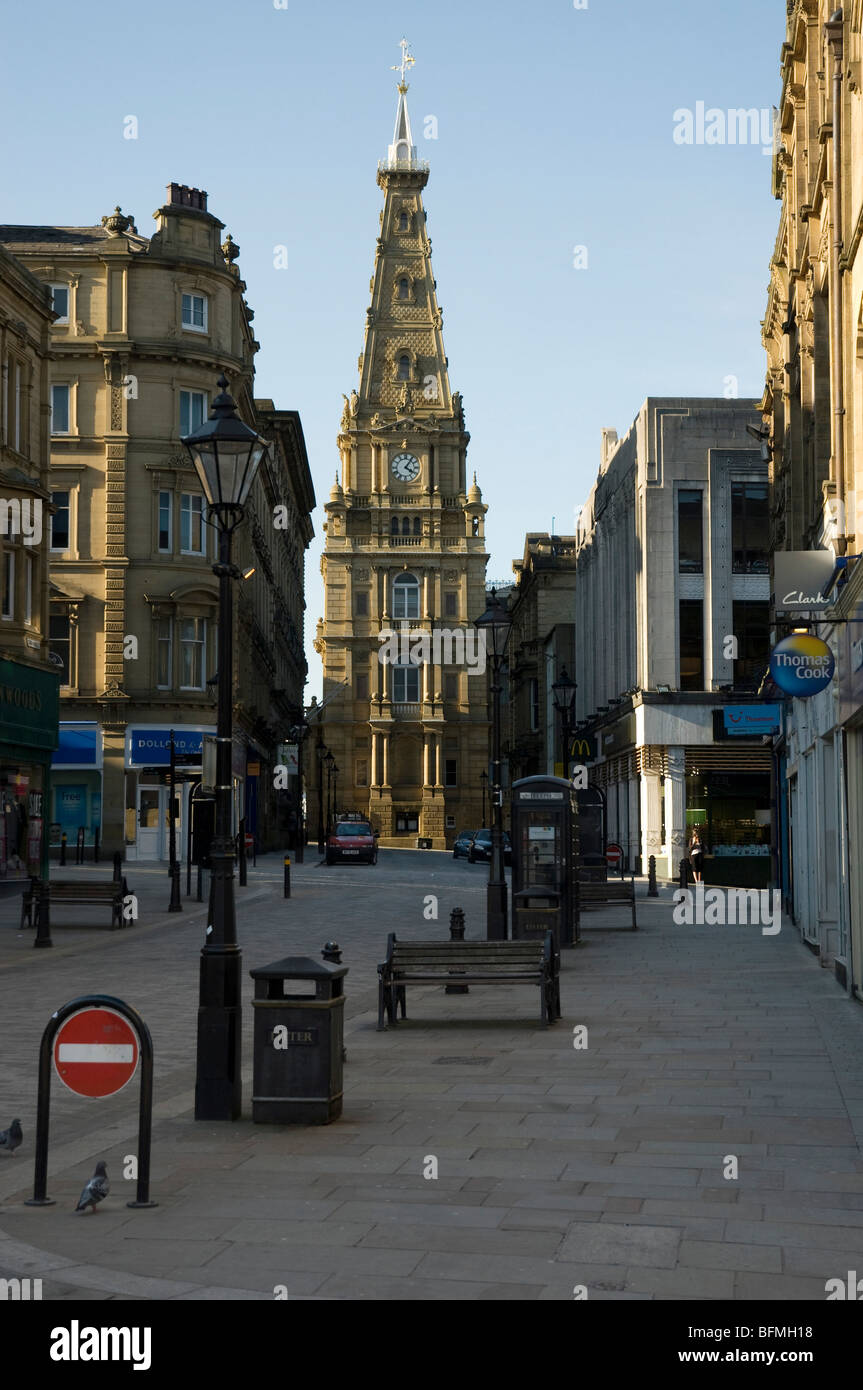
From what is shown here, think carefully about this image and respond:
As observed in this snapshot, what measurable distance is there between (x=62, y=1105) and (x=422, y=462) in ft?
352

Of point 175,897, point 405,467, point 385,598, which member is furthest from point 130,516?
point 405,467

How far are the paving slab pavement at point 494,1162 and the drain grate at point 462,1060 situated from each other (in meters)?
0.03

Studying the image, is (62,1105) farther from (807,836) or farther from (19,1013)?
(807,836)

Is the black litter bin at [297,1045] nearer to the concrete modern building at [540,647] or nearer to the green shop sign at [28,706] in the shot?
the green shop sign at [28,706]

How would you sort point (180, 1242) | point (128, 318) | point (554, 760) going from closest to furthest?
point (180, 1242) → point (128, 318) → point (554, 760)

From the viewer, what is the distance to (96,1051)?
8680mm

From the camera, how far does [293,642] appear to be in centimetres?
9806

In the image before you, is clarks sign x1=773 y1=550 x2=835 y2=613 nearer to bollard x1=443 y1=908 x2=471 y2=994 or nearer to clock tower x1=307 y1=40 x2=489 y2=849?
bollard x1=443 y1=908 x2=471 y2=994

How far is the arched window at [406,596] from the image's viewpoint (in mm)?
116500

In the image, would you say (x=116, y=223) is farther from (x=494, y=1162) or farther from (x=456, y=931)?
(x=494, y=1162)

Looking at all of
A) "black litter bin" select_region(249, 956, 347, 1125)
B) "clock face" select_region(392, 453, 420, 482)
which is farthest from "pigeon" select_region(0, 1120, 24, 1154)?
"clock face" select_region(392, 453, 420, 482)

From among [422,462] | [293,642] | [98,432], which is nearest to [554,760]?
[293,642]

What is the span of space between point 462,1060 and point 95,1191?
5950 millimetres

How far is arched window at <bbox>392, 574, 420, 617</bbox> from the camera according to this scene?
382 feet
